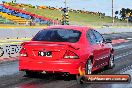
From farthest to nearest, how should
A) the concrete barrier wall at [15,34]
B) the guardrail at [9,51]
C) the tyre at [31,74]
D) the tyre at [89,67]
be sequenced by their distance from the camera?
the concrete barrier wall at [15,34] → the guardrail at [9,51] → the tyre at [31,74] → the tyre at [89,67]

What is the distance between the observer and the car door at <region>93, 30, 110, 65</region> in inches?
505

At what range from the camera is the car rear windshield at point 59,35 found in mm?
11562

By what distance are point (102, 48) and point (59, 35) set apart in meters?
1.83

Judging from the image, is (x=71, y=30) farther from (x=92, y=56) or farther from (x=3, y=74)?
(x=3, y=74)

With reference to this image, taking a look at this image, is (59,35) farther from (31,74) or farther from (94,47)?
(31,74)

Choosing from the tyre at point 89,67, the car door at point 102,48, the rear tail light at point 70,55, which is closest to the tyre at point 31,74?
the rear tail light at point 70,55

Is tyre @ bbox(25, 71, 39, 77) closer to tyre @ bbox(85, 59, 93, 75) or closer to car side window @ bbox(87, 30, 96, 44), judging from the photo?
tyre @ bbox(85, 59, 93, 75)

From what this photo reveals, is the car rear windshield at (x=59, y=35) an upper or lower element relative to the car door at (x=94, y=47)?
upper

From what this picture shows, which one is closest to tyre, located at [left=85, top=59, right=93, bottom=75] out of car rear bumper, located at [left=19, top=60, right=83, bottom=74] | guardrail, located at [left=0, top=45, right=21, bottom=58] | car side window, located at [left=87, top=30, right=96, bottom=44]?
car rear bumper, located at [left=19, top=60, right=83, bottom=74]

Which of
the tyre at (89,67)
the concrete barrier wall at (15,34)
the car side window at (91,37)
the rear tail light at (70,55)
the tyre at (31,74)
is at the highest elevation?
the car side window at (91,37)

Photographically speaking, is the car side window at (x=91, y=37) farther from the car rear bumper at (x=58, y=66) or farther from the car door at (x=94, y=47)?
the car rear bumper at (x=58, y=66)

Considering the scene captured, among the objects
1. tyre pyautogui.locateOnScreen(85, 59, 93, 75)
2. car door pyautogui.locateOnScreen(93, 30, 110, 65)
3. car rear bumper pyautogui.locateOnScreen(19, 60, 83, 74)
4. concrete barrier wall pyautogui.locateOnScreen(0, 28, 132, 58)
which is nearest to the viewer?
car rear bumper pyautogui.locateOnScreen(19, 60, 83, 74)

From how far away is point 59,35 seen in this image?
11.8 meters

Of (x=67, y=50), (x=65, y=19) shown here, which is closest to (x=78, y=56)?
(x=67, y=50)
